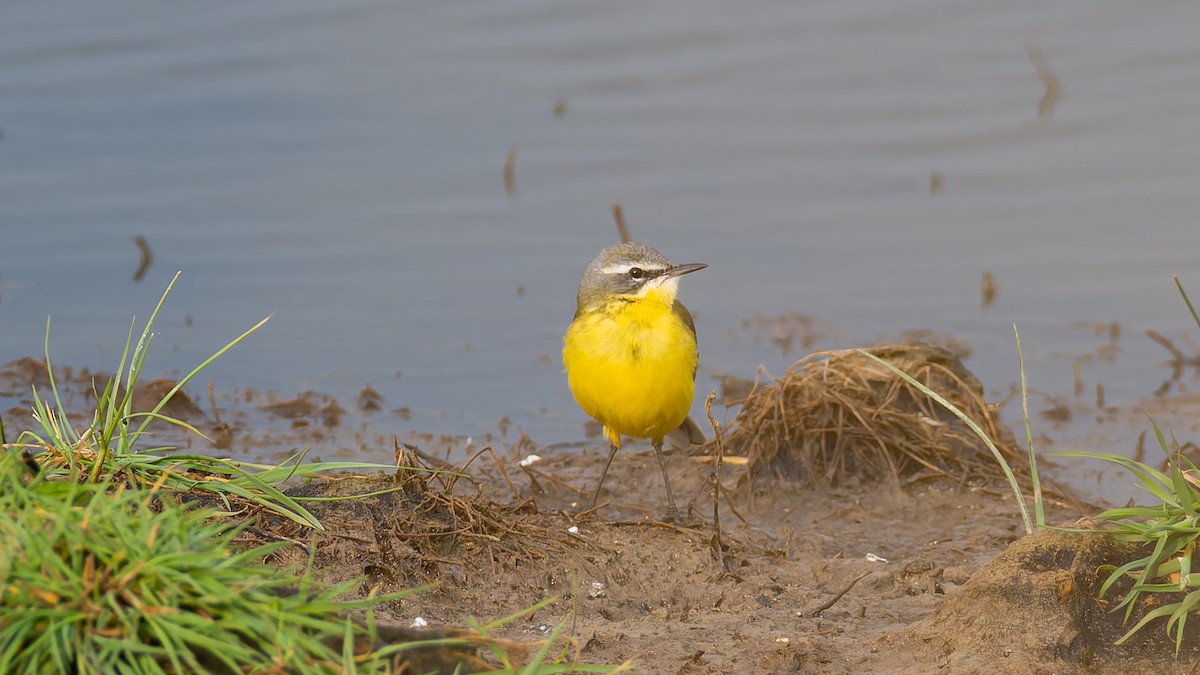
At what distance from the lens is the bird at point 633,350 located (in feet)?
23.4

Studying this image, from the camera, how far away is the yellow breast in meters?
7.14

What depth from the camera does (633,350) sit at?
282 inches

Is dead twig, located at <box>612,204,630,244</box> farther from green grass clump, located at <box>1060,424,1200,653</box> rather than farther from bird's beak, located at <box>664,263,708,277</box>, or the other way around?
green grass clump, located at <box>1060,424,1200,653</box>

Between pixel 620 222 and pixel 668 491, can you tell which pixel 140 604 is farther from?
pixel 620 222

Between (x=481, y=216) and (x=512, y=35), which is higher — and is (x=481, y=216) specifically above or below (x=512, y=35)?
below

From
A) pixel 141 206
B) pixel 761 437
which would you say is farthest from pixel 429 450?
pixel 141 206

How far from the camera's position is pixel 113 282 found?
11227mm

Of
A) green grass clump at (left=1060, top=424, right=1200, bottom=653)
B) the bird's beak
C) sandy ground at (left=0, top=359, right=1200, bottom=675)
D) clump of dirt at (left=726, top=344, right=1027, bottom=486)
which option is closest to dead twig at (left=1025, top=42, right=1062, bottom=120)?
clump of dirt at (left=726, top=344, right=1027, bottom=486)

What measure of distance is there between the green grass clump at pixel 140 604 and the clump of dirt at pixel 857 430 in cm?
489

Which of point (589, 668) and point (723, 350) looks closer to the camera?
point (589, 668)

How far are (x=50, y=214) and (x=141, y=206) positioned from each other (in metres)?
0.72

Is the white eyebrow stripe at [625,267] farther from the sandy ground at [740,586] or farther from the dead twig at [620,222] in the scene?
the dead twig at [620,222]

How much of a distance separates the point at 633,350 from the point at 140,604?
4.03 metres

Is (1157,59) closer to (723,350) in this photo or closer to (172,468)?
(723,350)
